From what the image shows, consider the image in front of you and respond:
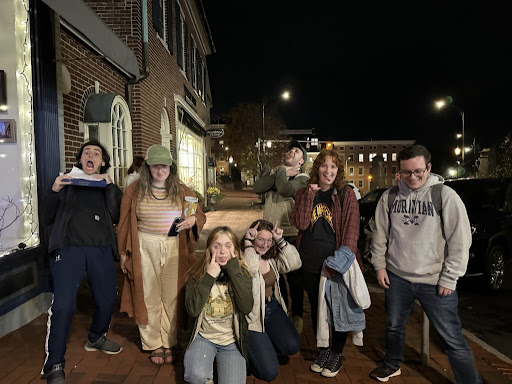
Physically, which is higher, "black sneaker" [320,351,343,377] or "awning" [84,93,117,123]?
"awning" [84,93,117,123]

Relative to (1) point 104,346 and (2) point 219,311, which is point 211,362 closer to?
(2) point 219,311

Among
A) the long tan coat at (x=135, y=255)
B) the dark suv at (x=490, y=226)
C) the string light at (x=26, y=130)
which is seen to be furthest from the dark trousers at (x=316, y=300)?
the dark suv at (x=490, y=226)

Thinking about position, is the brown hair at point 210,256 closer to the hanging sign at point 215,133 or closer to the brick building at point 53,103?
the brick building at point 53,103

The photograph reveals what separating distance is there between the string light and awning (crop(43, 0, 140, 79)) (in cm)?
44

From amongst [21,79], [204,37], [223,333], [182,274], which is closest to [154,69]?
[21,79]

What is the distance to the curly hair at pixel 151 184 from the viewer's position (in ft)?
10.3

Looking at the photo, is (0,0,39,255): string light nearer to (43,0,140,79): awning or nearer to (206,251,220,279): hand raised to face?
(43,0,140,79): awning

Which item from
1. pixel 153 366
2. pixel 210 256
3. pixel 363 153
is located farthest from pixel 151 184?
pixel 363 153

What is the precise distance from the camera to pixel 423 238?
2734mm

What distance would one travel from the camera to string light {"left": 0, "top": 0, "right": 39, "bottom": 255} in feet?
13.9

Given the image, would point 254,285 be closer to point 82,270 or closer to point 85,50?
point 82,270

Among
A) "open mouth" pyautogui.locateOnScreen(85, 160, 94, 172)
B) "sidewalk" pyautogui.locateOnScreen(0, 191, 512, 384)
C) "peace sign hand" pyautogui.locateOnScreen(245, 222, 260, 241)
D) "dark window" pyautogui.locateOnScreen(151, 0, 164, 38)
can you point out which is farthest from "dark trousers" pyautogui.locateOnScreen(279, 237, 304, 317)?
"dark window" pyautogui.locateOnScreen(151, 0, 164, 38)

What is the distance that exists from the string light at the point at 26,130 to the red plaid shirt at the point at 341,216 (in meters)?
3.17

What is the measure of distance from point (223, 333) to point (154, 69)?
7.24 m
